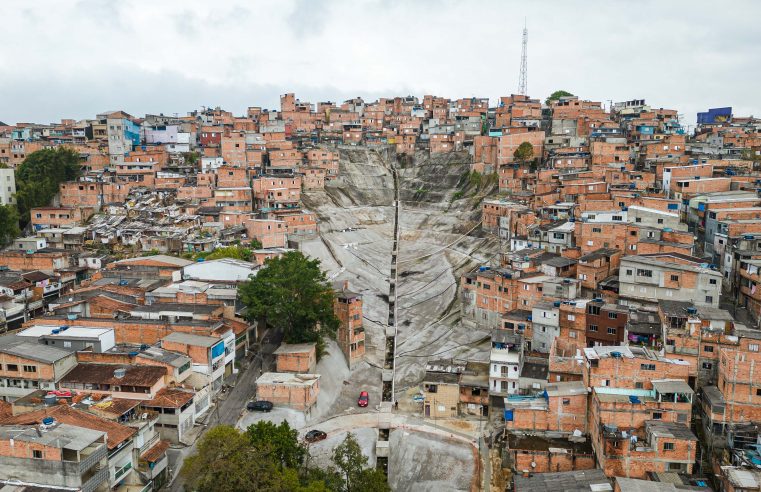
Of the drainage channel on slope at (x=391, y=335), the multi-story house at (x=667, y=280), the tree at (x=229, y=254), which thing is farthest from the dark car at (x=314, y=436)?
the multi-story house at (x=667, y=280)

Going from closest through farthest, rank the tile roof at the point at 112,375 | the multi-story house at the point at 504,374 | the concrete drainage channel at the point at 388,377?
the tile roof at the point at 112,375, the concrete drainage channel at the point at 388,377, the multi-story house at the point at 504,374

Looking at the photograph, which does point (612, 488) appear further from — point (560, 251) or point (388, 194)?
point (388, 194)

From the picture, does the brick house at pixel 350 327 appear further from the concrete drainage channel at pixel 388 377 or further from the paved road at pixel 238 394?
the paved road at pixel 238 394

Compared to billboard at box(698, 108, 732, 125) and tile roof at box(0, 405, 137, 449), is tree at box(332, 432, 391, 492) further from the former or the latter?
billboard at box(698, 108, 732, 125)

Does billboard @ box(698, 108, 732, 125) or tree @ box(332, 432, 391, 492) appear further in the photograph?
billboard @ box(698, 108, 732, 125)

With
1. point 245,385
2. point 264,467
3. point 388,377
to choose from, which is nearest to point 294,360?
point 245,385

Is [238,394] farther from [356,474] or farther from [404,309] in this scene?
[404,309]

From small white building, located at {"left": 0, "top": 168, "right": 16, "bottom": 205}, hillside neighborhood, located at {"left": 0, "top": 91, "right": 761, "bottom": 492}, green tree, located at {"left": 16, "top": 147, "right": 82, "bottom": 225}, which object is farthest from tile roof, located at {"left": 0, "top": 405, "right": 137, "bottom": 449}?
small white building, located at {"left": 0, "top": 168, "right": 16, "bottom": 205}
